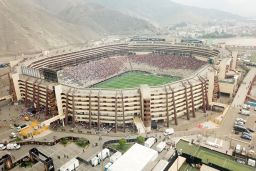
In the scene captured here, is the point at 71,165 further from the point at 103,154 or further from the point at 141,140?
the point at 141,140

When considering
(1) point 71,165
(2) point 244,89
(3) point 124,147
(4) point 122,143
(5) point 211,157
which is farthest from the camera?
(2) point 244,89

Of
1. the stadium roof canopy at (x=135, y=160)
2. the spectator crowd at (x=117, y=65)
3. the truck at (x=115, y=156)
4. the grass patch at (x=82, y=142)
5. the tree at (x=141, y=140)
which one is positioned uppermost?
the spectator crowd at (x=117, y=65)

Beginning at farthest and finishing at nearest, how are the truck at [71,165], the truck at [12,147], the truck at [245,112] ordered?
the truck at [245,112] → the truck at [12,147] → the truck at [71,165]

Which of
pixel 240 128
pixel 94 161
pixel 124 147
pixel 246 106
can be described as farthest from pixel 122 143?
pixel 246 106

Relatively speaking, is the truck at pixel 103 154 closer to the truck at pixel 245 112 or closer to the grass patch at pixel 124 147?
the grass patch at pixel 124 147

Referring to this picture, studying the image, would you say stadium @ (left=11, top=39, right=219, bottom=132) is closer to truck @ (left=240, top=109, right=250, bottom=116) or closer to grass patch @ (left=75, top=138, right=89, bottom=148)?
grass patch @ (left=75, top=138, right=89, bottom=148)

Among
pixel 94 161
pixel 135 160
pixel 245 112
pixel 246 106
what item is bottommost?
pixel 94 161

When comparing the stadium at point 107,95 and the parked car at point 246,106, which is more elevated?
the stadium at point 107,95

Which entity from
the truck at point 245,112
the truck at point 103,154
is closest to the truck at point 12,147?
the truck at point 103,154
